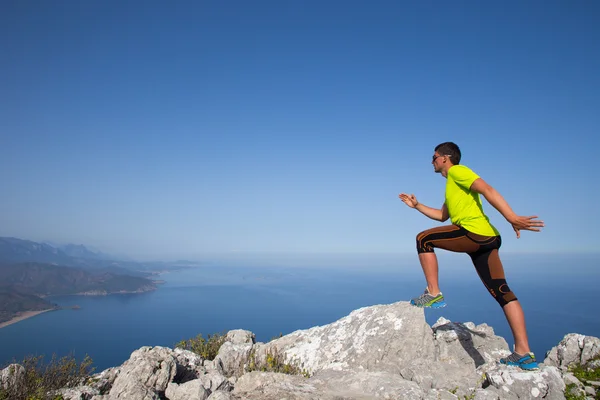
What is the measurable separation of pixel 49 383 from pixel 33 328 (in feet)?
518

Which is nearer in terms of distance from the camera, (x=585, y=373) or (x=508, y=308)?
(x=508, y=308)

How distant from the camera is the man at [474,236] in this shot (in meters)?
4.76

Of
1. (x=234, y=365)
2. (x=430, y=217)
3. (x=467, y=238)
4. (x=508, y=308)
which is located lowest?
(x=234, y=365)

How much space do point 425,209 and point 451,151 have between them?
1.18m

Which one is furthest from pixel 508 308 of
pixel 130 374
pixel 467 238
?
pixel 130 374

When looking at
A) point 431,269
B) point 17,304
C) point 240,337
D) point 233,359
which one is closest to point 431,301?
point 431,269

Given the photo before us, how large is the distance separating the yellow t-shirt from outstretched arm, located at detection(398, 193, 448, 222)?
0.62 m

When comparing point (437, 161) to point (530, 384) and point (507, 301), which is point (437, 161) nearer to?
point (507, 301)

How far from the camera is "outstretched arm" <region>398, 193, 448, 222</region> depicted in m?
6.00

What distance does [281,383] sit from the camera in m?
4.54

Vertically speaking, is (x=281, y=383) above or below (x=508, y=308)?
below

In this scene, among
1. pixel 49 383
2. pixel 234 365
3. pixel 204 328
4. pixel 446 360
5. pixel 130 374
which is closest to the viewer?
pixel 130 374

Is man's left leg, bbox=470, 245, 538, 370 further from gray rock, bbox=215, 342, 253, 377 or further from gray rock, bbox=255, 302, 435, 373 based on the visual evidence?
gray rock, bbox=215, 342, 253, 377

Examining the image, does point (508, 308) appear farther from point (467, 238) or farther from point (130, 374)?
point (130, 374)
